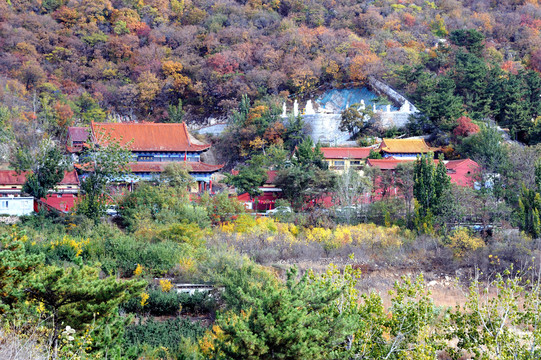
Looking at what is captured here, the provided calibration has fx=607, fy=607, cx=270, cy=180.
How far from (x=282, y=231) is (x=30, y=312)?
1325cm

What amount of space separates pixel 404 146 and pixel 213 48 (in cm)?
2411

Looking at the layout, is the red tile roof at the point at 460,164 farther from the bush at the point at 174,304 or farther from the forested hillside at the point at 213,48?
the bush at the point at 174,304

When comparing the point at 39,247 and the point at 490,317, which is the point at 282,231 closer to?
the point at 39,247

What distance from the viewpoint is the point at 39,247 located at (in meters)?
18.6

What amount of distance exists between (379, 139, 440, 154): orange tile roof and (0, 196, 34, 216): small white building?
18158 millimetres

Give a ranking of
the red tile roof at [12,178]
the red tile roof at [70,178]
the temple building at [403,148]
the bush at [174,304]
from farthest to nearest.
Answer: the temple building at [403,148]
the red tile roof at [70,178]
the red tile roof at [12,178]
the bush at [174,304]

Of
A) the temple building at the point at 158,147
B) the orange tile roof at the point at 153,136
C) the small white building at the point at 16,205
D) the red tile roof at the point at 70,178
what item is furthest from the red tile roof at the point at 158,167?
the small white building at the point at 16,205

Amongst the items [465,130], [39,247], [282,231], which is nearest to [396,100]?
[465,130]

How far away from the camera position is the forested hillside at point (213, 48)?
45.6m

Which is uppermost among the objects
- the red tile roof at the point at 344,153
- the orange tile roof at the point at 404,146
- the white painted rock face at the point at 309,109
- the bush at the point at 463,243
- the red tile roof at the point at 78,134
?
the white painted rock face at the point at 309,109

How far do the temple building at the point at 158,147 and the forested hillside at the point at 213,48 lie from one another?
9835mm

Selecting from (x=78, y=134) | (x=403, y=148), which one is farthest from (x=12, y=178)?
(x=403, y=148)

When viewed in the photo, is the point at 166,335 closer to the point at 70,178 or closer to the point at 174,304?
the point at 174,304

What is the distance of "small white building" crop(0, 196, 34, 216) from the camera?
25125mm
